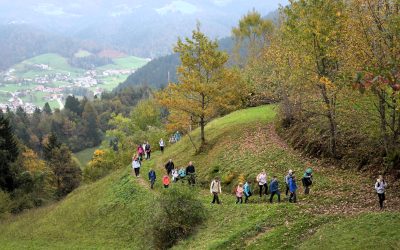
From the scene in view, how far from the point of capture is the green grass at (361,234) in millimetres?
16594

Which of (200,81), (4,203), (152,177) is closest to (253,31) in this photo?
(200,81)

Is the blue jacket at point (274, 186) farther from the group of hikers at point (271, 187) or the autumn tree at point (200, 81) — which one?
the autumn tree at point (200, 81)

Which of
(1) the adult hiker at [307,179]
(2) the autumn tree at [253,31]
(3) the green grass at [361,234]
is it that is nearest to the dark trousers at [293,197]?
(1) the adult hiker at [307,179]

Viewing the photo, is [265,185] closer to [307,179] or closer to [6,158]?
[307,179]

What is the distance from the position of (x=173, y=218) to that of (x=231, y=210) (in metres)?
3.59

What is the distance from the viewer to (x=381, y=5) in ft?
70.9

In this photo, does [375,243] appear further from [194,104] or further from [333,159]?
[194,104]

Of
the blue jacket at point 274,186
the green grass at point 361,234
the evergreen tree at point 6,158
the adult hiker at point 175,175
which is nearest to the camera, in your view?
the green grass at point 361,234

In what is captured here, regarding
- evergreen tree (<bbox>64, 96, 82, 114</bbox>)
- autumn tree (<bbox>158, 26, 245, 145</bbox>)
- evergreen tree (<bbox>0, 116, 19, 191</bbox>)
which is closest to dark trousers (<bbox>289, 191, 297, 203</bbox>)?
autumn tree (<bbox>158, 26, 245, 145</bbox>)

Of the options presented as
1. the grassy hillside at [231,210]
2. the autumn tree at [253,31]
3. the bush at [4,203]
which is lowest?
the bush at [4,203]

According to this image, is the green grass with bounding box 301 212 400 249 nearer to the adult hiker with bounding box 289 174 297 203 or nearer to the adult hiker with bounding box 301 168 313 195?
the adult hiker with bounding box 289 174 297 203

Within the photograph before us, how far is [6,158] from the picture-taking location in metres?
53.8

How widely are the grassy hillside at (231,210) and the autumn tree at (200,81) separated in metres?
3.78

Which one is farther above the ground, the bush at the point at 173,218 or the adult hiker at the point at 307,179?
the adult hiker at the point at 307,179
